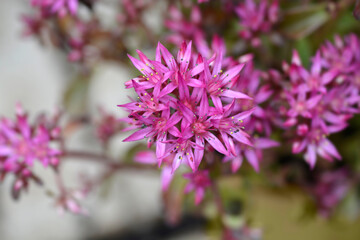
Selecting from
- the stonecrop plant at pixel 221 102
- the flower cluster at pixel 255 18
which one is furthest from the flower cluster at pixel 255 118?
the flower cluster at pixel 255 18

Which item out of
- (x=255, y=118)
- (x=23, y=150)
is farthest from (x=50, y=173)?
(x=255, y=118)

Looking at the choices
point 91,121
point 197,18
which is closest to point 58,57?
point 91,121

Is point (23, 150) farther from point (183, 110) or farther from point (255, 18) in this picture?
point (255, 18)

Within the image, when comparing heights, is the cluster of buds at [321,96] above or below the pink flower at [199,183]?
above

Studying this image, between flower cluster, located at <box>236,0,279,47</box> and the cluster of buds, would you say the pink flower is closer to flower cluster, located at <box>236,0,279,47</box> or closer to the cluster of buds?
the cluster of buds

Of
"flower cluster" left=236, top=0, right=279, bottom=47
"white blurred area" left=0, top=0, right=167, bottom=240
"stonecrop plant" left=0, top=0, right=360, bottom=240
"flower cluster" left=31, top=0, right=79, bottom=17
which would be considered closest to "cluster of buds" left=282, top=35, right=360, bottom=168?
"stonecrop plant" left=0, top=0, right=360, bottom=240

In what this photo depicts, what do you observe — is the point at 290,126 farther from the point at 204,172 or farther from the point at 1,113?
the point at 1,113

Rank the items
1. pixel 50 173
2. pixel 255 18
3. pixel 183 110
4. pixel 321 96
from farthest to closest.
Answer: pixel 50 173 → pixel 255 18 → pixel 321 96 → pixel 183 110

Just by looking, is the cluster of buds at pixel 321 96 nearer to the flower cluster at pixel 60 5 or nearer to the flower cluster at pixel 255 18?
the flower cluster at pixel 255 18
